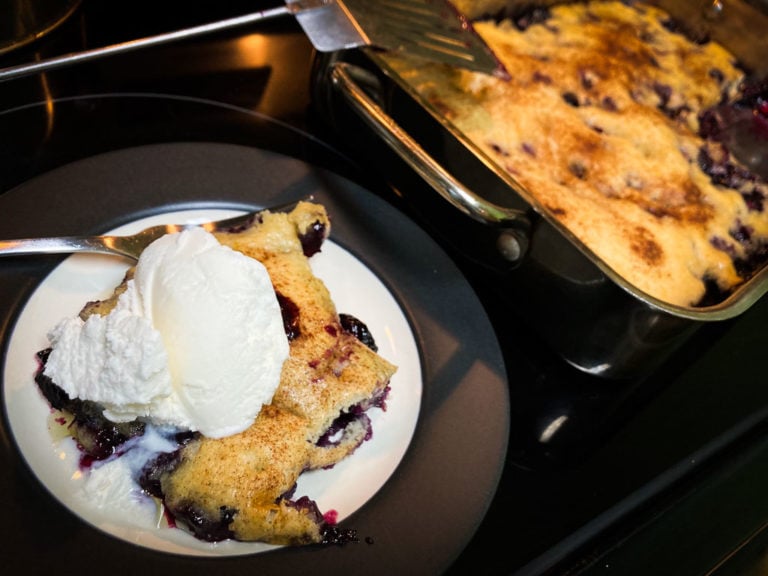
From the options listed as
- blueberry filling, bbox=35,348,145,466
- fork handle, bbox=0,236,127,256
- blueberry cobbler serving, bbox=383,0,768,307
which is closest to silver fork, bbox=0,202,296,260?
fork handle, bbox=0,236,127,256

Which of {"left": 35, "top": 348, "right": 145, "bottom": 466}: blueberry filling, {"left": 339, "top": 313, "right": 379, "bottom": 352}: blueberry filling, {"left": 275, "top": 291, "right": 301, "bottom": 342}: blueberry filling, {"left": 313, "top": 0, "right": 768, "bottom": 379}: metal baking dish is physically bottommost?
{"left": 35, "top": 348, "right": 145, "bottom": 466}: blueberry filling

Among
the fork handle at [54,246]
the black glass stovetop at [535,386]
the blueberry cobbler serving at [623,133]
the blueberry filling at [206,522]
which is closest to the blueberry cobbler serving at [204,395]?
the blueberry filling at [206,522]

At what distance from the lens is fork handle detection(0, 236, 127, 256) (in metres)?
1.10

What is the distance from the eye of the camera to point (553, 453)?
49.4 inches

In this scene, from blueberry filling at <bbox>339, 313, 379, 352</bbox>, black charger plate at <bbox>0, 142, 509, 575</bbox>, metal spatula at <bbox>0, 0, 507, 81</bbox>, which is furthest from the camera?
metal spatula at <bbox>0, 0, 507, 81</bbox>

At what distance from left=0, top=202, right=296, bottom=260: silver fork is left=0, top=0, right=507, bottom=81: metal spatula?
35 centimetres

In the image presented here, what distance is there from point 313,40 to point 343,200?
0.31 metres

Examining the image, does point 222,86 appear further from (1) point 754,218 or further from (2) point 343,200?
(1) point 754,218

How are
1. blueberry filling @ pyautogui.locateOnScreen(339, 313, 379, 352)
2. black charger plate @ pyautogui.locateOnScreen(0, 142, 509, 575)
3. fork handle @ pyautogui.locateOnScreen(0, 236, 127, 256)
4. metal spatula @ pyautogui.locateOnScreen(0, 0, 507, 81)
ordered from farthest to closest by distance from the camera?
metal spatula @ pyautogui.locateOnScreen(0, 0, 507, 81) < blueberry filling @ pyautogui.locateOnScreen(339, 313, 379, 352) < fork handle @ pyautogui.locateOnScreen(0, 236, 127, 256) < black charger plate @ pyautogui.locateOnScreen(0, 142, 509, 575)

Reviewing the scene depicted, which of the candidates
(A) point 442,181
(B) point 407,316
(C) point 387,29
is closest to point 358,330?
(B) point 407,316

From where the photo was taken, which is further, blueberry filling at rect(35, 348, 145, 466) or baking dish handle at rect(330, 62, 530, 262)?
baking dish handle at rect(330, 62, 530, 262)

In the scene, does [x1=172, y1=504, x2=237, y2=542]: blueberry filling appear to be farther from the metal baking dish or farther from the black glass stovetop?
the metal baking dish

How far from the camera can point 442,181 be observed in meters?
1.15

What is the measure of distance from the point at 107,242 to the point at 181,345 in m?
0.31
